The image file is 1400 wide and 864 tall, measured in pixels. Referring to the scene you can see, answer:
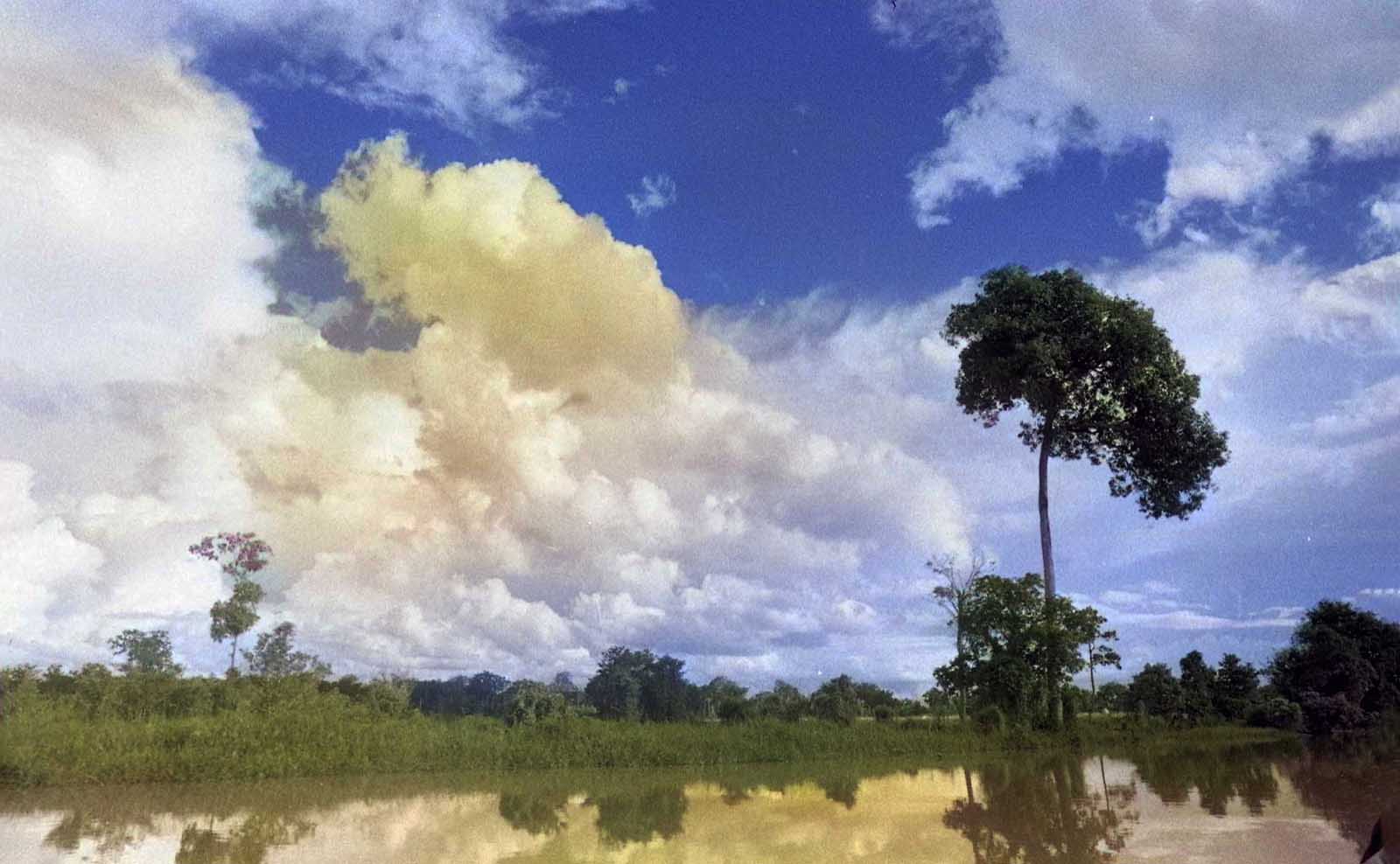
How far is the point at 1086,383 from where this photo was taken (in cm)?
2458

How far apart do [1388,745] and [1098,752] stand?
6071 mm

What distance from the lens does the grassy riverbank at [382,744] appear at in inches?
483

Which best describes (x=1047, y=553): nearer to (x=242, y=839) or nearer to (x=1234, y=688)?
(x=1234, y=688)

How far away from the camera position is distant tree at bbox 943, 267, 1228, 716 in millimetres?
23484

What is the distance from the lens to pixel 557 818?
9641 mm

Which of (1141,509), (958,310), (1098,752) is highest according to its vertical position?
(958,310)

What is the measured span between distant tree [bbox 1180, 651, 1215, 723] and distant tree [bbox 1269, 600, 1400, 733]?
7.97ft

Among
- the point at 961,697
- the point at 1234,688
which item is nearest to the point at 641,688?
the point at 961,697

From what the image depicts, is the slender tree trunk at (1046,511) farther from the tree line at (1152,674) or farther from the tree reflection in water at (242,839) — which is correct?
the tree reflection in water at (242,839)

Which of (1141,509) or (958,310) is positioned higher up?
(958,310)

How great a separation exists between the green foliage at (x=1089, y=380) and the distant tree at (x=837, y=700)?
8.82 metres

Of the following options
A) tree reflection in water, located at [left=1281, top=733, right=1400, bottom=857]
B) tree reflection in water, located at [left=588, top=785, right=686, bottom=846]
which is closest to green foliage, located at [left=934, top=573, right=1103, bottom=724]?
tree reflection in water, located at [left=1281, top=733, right=1400, bottom=857]

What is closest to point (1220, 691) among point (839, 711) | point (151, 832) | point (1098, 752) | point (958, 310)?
point (1098, 752)

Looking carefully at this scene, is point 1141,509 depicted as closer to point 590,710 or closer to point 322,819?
point 590,710
